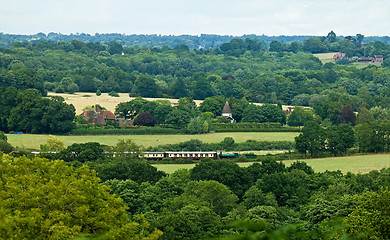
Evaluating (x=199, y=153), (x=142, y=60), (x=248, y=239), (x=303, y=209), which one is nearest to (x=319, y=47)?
(x=142, y=60)

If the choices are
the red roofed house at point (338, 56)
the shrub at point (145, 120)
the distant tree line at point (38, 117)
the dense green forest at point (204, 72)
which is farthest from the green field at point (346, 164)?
the red roofed house at point (338, 56)

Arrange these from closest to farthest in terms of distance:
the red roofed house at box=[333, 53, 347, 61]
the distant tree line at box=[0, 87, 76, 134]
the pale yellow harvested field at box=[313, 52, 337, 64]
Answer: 1. the distant tree line at box=[0, 87, 76, 134]
2. the red roofed house at box=[333, 53, 347, 61]
3. the pale yellow harvested field at box=[313, 52, 337, 64]

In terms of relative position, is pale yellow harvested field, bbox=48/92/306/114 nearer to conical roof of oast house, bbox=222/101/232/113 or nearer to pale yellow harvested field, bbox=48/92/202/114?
pale yellow harvested field, bbox=48/92/202/114

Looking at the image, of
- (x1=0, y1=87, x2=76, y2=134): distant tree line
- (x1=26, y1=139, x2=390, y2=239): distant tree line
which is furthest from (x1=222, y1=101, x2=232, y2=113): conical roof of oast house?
(x1=26, y1=139, x2=390, y2=239): distant tree line

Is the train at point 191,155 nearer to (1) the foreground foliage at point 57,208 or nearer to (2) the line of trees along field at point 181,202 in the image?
(2) the line of trees along field at point 181,202

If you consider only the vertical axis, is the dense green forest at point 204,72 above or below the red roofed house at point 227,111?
above

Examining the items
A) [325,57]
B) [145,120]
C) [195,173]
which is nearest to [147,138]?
[145,120]
